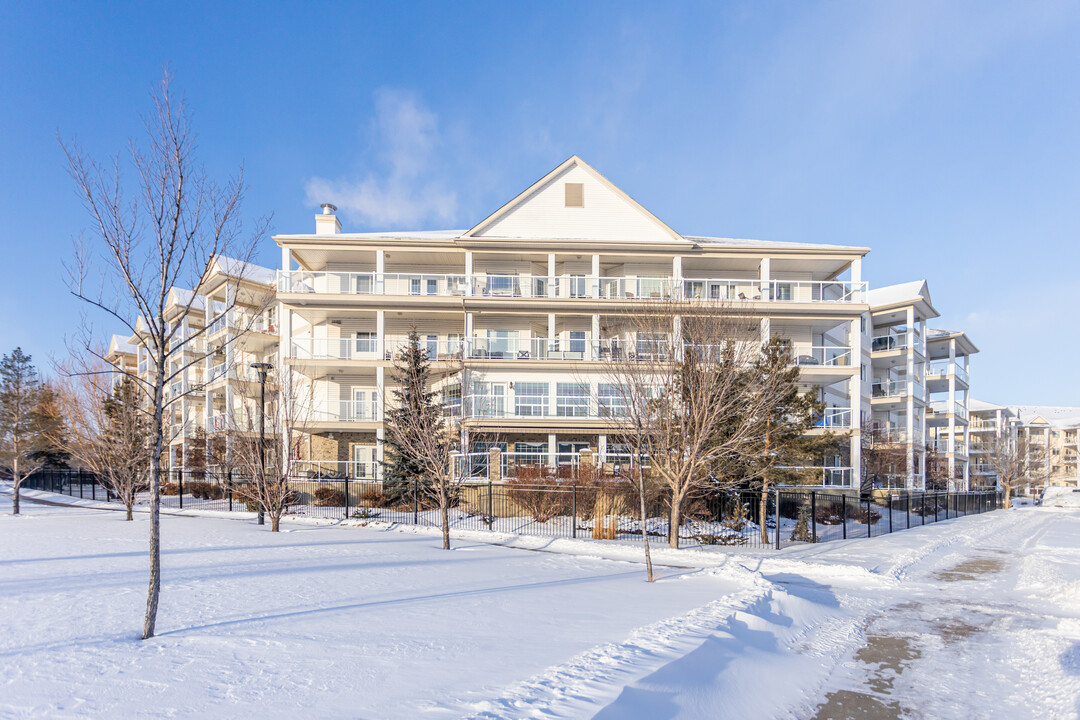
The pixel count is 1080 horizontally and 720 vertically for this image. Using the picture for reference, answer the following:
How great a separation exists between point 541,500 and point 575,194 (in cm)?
1685

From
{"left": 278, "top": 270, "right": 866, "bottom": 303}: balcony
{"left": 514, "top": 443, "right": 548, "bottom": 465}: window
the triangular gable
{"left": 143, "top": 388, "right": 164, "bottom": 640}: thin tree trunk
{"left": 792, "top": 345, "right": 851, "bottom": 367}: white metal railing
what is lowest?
{"left": 514, "top": 443, "right": 548, "bottom": 465}: window

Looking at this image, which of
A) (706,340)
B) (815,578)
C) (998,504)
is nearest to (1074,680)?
(815,578)

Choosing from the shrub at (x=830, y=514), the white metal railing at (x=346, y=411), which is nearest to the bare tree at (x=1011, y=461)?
the shrub at (x=830, y=514)

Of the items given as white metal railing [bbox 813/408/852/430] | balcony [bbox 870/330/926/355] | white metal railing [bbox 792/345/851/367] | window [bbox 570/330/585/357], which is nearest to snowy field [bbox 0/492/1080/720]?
white metal railing [bbox 792/345/851/367]

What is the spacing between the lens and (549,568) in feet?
45.2

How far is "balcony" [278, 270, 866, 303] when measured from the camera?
100ft

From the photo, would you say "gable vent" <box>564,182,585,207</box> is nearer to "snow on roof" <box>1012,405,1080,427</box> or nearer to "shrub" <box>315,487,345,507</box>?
"shrub" <box>315,487,345,507</box>

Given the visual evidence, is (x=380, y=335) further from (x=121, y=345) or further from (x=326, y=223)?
(x=121, y=345)

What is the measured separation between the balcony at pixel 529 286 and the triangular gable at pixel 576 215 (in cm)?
224

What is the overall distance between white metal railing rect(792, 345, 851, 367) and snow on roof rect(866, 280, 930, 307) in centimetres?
1047

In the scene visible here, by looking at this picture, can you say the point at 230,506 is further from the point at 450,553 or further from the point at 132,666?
the point at 132,666

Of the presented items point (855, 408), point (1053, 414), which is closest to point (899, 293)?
point (855, 408)

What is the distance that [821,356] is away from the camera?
33469 millimetres

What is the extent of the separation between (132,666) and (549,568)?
8.77 meters
